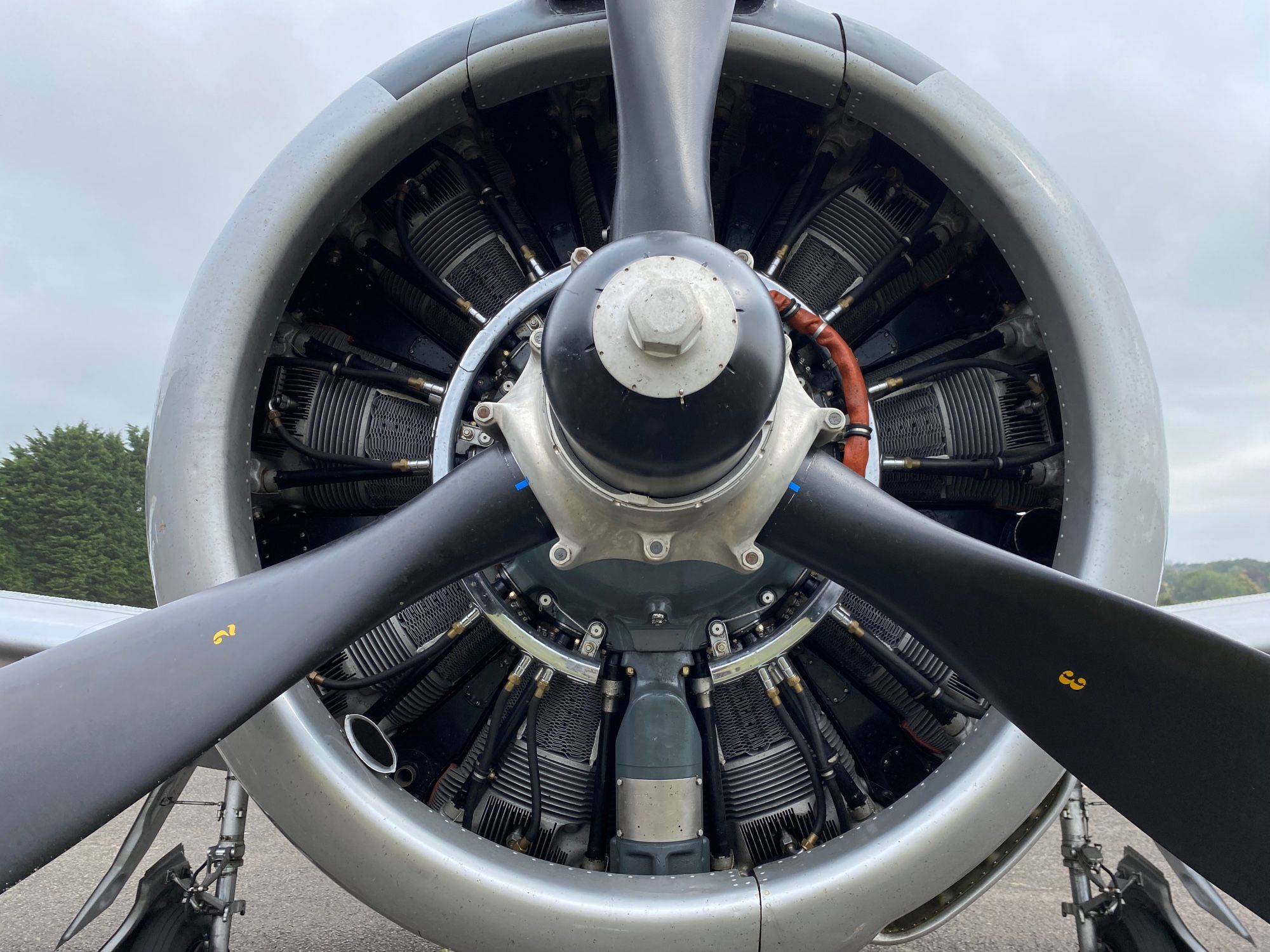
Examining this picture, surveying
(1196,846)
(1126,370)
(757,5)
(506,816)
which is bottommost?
(1196,846)

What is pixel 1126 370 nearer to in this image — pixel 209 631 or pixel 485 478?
pixel 485 478

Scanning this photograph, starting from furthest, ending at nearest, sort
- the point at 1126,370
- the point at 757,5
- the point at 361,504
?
1. the point at 361,504
2. the point at 757,5
3. the point at 1126,370

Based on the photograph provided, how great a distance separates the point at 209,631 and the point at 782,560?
1647mm

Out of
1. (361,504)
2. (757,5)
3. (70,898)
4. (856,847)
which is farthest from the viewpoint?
(70,898)

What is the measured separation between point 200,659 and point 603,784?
1387 mm

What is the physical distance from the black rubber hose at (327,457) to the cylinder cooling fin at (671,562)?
0.04 ft

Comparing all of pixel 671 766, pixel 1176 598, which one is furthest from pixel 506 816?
pixel 1176 598

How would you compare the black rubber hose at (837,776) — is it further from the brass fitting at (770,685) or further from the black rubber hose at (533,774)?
the black rubber hose at (533,774)

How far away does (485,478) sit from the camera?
2146 mm

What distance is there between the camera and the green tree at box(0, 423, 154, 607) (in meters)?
30.3

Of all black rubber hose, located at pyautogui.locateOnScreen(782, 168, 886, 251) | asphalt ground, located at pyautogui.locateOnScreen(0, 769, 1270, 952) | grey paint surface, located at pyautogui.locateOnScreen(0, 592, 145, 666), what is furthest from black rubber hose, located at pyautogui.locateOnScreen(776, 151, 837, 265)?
asphalt ground, located at pyautogui.locateOnScreen(0, 769, 1270, 952)

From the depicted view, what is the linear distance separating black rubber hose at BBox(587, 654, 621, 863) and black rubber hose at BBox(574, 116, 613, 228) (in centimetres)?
156

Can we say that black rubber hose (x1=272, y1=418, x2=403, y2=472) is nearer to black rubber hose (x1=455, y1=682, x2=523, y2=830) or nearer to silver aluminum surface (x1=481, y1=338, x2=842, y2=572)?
black rubber hose (x1=455, y1=682, x2=523, y2=830)

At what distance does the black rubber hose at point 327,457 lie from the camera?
299cm
